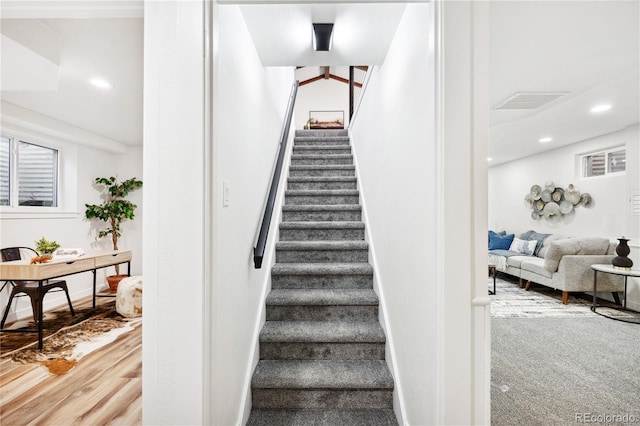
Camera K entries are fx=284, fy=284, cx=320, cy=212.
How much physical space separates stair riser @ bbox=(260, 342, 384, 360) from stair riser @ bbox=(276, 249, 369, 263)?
81 cm

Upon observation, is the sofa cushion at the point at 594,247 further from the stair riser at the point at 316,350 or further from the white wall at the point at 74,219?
the white wall at the point at 74,219

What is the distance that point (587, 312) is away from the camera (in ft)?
11.5

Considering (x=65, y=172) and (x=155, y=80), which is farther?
(x=65, y=172)

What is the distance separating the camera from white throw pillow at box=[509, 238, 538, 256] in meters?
5.14

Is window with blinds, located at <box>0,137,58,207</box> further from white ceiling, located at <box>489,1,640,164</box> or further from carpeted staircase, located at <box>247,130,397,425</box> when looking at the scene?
white ceiling, located at <box>489,1,640,164</box>

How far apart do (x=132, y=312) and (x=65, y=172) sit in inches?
104

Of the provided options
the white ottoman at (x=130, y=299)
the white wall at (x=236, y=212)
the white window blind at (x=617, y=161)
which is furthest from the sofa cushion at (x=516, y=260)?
the white ottoman at (x=130, y=299)

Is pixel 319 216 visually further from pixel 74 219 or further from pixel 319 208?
pixel 74 219

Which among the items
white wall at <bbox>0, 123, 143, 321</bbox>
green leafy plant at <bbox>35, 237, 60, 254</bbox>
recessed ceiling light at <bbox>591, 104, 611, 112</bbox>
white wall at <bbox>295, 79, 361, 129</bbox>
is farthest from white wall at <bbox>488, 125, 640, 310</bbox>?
white wall at <bbox>0, 123, 143, 321</bbox>

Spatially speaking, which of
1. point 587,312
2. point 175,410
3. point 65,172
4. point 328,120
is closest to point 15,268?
point 65,172

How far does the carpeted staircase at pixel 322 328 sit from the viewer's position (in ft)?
5.49

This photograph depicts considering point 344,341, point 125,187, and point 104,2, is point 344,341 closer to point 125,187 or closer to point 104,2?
point 104,2

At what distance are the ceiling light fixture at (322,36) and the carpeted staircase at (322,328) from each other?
4.98ft

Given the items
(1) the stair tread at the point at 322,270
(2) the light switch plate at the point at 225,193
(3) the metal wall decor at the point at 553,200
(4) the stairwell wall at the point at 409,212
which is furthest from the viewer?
(3) the metal wall decor at the point at 553,200
